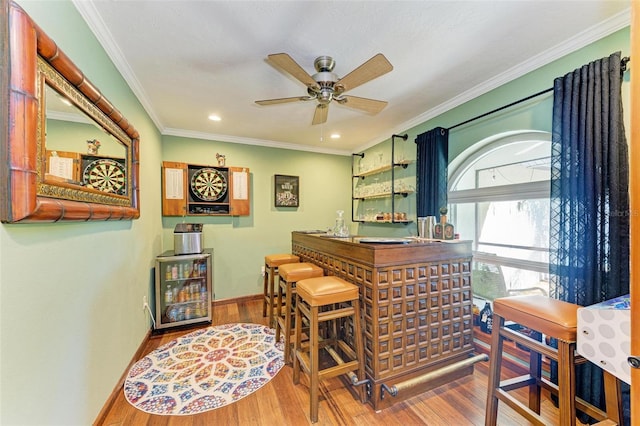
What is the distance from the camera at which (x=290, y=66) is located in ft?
5.41

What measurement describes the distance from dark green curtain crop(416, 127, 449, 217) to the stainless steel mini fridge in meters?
2.69

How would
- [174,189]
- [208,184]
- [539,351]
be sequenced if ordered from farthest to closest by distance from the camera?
[208,184]
[174,189]
[539,351]

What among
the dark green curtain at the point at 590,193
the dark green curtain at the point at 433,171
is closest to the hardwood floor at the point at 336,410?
the dark green curtain at the point at 590,193

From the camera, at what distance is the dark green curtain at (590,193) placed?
1529 millimetres

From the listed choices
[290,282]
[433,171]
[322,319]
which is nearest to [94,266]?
[290,282]

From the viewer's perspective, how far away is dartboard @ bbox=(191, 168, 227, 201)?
11.8 feet

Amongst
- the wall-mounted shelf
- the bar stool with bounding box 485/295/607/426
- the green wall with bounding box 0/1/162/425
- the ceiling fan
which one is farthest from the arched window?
the green wall with bounding box 0/1/162/425

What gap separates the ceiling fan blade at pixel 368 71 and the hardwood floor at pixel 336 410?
7.53ft

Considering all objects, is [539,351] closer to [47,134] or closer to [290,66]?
[290,66]

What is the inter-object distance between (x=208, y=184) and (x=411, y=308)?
10.3 ft

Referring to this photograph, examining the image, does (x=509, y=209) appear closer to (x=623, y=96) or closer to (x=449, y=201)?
(x=449, y=201)

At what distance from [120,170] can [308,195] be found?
9.31ft

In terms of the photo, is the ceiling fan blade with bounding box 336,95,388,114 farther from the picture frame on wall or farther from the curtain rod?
the picture frame on wall

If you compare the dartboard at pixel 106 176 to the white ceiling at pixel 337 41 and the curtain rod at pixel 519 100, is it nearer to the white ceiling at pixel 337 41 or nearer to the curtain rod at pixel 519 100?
the white ceiling at pixel 337 41
